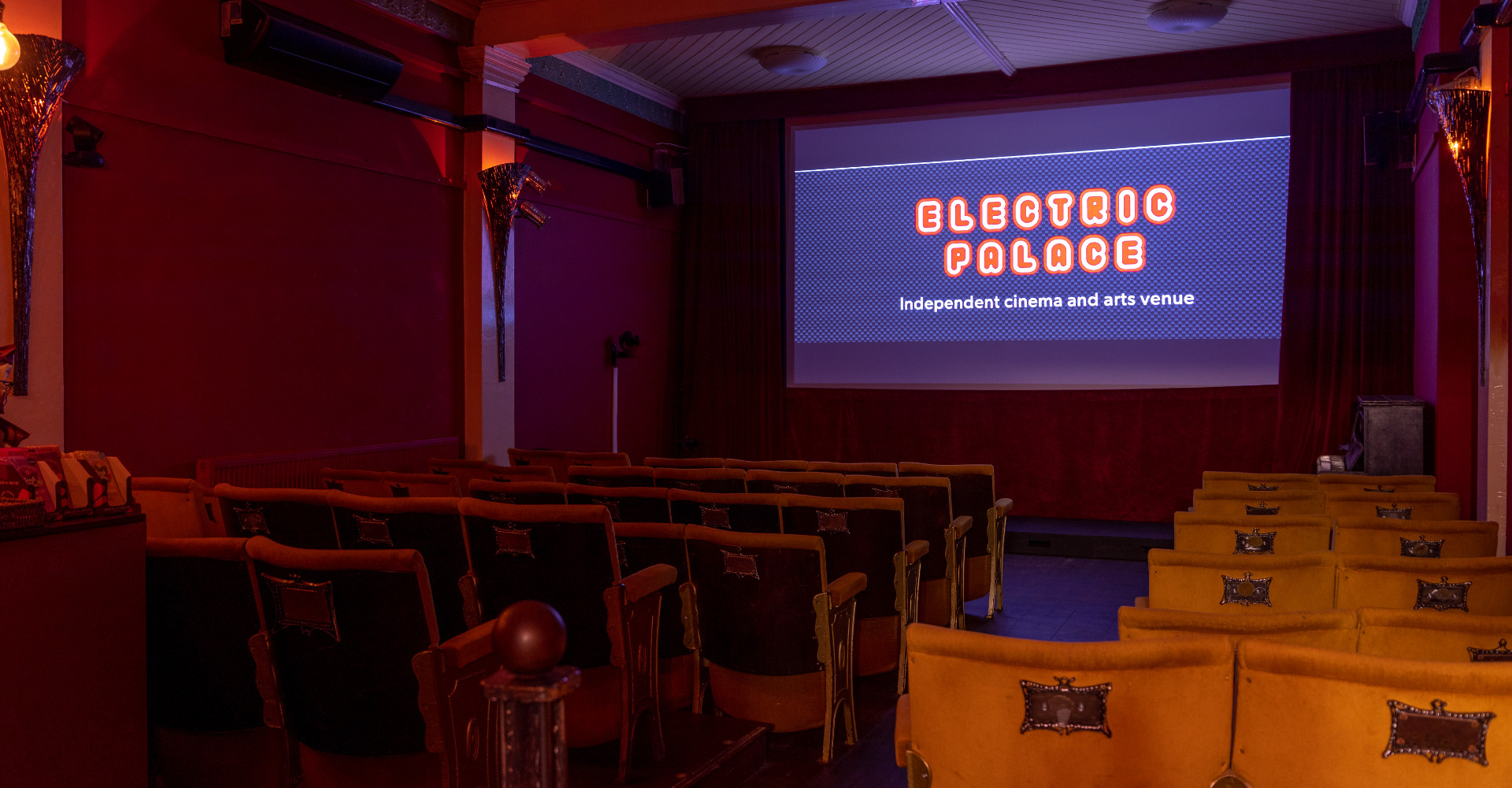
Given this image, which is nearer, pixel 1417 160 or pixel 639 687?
pixel 639 687

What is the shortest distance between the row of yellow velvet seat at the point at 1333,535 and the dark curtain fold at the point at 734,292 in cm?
640

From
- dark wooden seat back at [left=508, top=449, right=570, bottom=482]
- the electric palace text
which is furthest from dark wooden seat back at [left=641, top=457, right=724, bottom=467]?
the electric palace text

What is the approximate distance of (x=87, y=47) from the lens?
14.7 ft

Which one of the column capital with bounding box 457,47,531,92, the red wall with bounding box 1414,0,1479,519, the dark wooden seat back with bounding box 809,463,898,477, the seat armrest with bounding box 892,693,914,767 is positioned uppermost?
the column capital with bounding box 457,47,531,92

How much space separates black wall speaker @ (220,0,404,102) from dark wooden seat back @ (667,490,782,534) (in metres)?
3.36

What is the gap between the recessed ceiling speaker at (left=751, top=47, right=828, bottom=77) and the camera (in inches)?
317

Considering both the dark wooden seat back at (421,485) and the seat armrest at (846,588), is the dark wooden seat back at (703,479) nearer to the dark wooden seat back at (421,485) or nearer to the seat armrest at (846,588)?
the dark wooden seat back at (421,485)

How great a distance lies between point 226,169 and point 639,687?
4.01 meters

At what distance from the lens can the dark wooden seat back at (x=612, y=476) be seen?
429 centimetres

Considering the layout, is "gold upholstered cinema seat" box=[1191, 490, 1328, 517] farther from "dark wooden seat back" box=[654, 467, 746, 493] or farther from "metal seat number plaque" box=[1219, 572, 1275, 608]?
"dark wooden seat back" box=[654, 467, 746, 493]

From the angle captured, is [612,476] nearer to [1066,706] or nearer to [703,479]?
[703,479]

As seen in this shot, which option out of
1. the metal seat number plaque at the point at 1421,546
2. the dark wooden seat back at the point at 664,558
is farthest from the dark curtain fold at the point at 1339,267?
the dark wooden seat back at the point at 664,558

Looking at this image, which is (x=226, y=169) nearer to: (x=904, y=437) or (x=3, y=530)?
(x=3, y=530)

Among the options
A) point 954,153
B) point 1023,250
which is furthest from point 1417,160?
point 954,153
